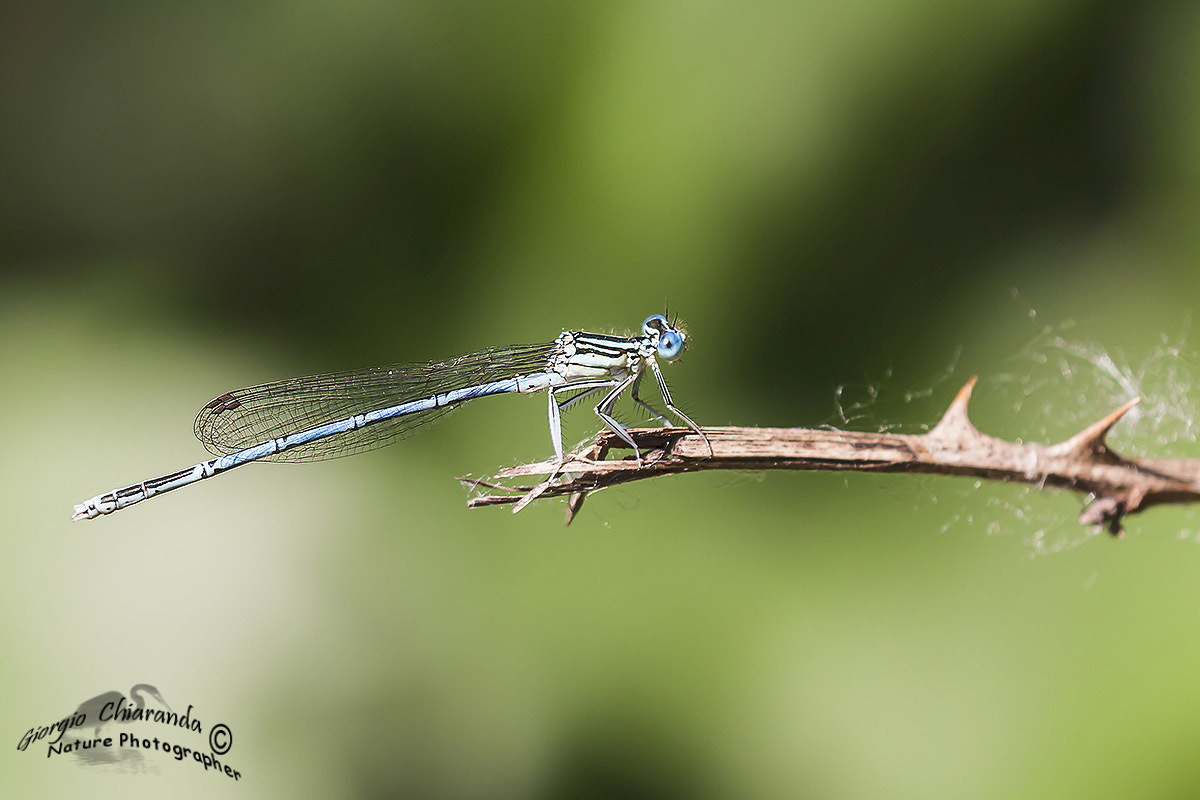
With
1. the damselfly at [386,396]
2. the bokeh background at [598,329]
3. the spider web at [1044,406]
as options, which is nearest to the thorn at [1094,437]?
the spider web at [1044,406]

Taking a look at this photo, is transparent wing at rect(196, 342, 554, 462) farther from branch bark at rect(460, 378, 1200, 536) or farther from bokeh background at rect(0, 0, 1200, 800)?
branch bark at rect(460, 378, 1200, 536)

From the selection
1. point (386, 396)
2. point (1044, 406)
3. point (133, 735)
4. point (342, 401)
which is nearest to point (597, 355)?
point (386, 396)

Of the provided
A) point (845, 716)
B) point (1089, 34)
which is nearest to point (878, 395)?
point (845, 716)

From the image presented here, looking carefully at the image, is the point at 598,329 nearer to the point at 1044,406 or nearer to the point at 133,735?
the point at 1044,406

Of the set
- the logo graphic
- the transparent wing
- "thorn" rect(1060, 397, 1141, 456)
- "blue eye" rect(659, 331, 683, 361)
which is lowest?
the logo graphic

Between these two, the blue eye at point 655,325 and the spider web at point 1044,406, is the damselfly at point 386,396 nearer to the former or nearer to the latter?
the blue eye at point 655,325

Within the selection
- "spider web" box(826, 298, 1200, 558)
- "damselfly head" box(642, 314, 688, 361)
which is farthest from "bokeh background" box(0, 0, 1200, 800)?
"damselfly head" box(642, 314, 688, 361)

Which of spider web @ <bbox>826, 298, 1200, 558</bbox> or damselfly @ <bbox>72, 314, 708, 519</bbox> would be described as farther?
damselfly @ <bbox>72, 314, 708, 519</bbox>

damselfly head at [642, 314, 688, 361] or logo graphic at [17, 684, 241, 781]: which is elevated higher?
damselfly head at [642, 314, 688, 361]

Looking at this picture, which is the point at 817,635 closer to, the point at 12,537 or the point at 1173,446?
the point at 1173,446
